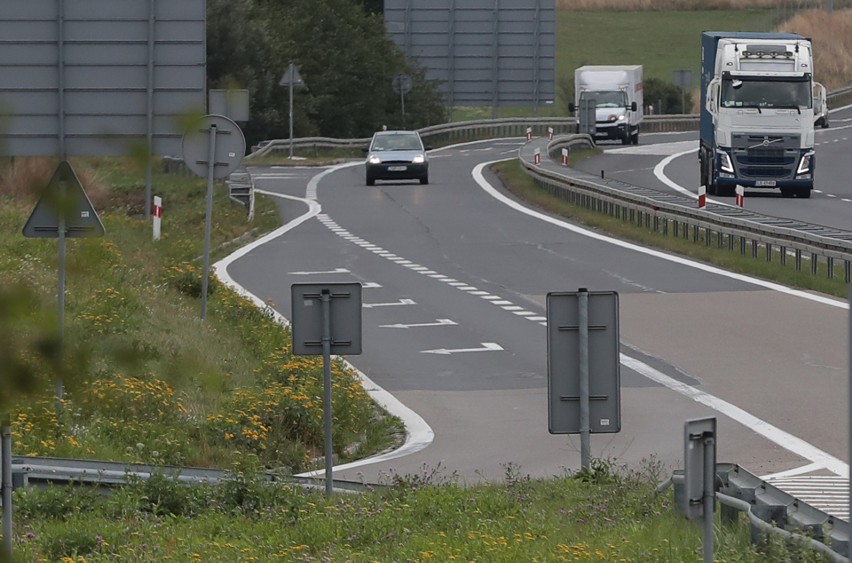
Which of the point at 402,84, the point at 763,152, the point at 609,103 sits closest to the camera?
the point at 763,152

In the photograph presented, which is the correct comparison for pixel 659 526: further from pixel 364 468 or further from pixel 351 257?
pixel 351 257

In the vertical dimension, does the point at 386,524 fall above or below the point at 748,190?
below

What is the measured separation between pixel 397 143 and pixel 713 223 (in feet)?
61.2

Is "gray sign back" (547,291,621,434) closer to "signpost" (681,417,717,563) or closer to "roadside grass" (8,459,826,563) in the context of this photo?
"roadside grass" (8,459,826,563)

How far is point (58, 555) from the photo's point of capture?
336 inches

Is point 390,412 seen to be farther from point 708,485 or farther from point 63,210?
point 63,210

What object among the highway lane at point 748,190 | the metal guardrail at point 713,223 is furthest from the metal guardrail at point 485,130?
the metal guardrail at point 713,223

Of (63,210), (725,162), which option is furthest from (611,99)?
(63,210)

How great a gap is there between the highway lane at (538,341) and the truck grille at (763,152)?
6554 mm

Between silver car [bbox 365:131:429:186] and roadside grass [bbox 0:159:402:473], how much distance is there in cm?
840

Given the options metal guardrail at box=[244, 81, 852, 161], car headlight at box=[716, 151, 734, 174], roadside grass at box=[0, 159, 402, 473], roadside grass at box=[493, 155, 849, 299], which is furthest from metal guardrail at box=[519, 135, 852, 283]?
metal guardrail at box=[244, 81, 852, 161]

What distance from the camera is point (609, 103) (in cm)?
6919

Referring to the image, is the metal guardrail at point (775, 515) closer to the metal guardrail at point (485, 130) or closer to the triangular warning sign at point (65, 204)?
the triangular warning sign at point (65, 204)

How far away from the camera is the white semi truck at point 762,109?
39.0 metres
